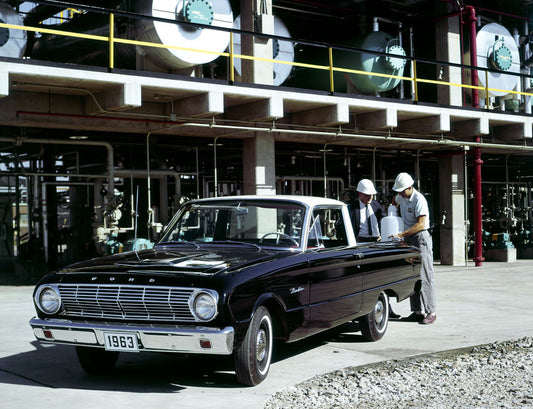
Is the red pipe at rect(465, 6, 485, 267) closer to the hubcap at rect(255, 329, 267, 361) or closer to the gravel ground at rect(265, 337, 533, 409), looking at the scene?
the gravel ground at rect(265, 337, 533, 409)

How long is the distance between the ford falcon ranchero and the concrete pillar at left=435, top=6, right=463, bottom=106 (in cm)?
1166

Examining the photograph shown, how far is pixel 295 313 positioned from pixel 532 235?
19013mm

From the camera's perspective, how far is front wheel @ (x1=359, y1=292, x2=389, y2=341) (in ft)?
24.5

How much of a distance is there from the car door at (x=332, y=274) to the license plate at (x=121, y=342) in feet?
5.50

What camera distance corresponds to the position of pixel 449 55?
18.3 meters

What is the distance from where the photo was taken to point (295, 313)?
585cm

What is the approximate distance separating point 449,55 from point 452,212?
418 centimetres

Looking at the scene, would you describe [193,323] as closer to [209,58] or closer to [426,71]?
[209,58]

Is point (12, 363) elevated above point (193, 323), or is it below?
below

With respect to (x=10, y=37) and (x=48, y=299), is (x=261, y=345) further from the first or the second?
(x=10, y=37)

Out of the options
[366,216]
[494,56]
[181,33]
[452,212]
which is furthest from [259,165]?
[494,56]

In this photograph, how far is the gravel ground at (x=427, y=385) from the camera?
5.06 meters

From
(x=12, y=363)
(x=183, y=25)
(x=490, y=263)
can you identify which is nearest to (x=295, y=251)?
(x=12, y=363)

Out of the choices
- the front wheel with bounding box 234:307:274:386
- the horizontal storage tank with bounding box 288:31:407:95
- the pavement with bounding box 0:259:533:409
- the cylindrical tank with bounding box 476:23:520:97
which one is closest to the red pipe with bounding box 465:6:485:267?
the cylindrical tank with bounding box 476:23:520:97
